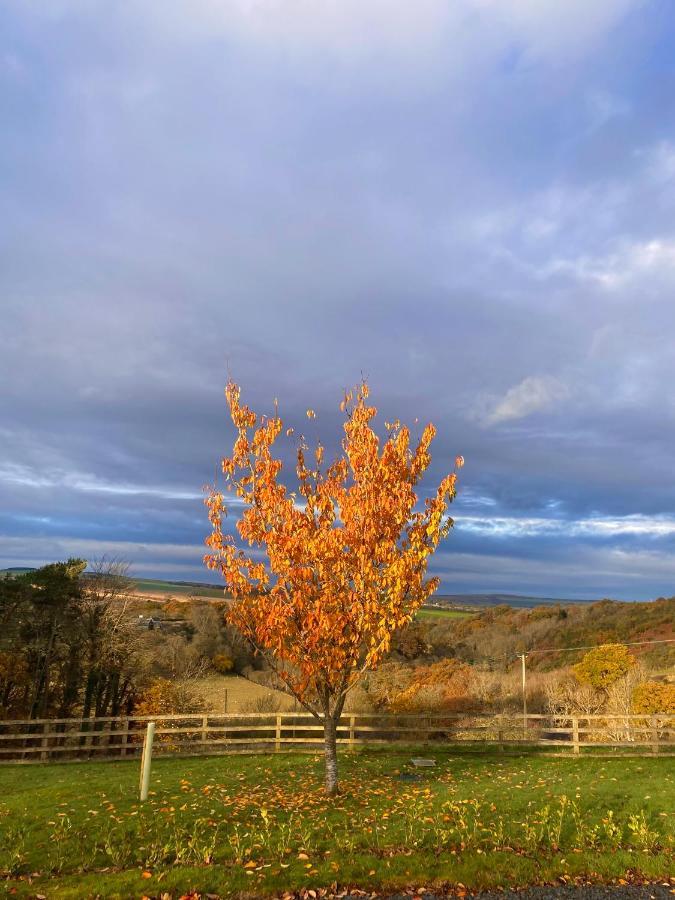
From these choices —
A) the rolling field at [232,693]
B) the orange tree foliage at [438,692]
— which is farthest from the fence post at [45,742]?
the orange tree foliage at [438,692]

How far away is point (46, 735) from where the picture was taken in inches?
720

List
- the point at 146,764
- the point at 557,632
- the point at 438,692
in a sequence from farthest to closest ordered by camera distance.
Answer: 1. the point at 557,632
2. the point at 438,692
3. the point at 146,764

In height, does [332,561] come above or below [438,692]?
above

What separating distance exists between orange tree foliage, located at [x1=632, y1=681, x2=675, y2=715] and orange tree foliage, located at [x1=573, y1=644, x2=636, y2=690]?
6.11 metres

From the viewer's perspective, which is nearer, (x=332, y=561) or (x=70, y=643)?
(x=332, y=561)

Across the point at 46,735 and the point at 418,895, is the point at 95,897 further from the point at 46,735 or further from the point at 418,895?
the point at 46,735

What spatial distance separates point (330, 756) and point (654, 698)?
19.3m

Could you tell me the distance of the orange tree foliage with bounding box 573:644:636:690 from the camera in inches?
1272

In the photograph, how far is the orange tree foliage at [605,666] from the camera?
32312 millimetres

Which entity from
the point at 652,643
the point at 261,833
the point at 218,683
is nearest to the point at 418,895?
the point at 261,833

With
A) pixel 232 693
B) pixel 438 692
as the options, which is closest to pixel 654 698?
pixel 438 692

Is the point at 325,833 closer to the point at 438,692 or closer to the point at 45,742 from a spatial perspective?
the point at 45,742

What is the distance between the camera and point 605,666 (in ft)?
107

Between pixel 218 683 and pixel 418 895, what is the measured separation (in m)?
42.1
